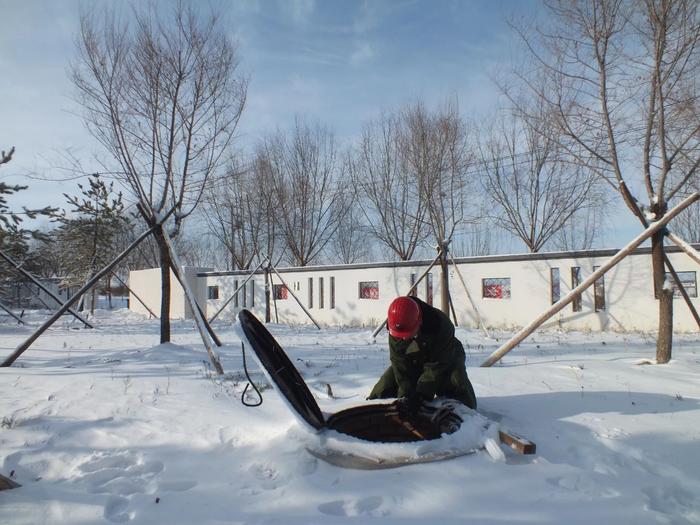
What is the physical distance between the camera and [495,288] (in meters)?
15.3

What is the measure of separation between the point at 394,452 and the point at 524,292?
498 inches

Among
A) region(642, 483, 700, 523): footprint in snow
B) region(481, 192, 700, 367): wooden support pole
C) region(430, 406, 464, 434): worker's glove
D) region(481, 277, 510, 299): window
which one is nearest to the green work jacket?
region(430, 406, 464, 434): worker's glove

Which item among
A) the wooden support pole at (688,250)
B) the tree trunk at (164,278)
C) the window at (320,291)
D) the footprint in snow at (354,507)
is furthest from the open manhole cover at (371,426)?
the window at (320,291)

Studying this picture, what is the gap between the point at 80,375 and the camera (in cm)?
609

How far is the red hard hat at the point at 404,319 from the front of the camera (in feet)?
12.6

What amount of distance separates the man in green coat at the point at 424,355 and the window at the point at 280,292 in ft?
55.0

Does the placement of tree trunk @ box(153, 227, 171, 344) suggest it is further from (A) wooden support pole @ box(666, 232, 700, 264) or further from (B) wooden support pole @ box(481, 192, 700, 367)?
(A) wooden support pole @ box(666, 232, 700, 264)

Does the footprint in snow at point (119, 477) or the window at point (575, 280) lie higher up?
the window at point (575, 280)

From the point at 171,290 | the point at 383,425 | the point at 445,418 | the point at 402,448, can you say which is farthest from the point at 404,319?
the point at 171,290

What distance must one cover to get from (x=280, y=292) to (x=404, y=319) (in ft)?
58.7

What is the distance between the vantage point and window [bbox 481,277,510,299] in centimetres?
1514

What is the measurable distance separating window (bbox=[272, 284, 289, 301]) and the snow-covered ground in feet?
47.1

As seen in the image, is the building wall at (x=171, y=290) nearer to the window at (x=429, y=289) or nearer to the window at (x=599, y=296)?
A: the window at (x=429, y=289)

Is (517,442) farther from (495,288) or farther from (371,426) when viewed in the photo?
(495,288)
